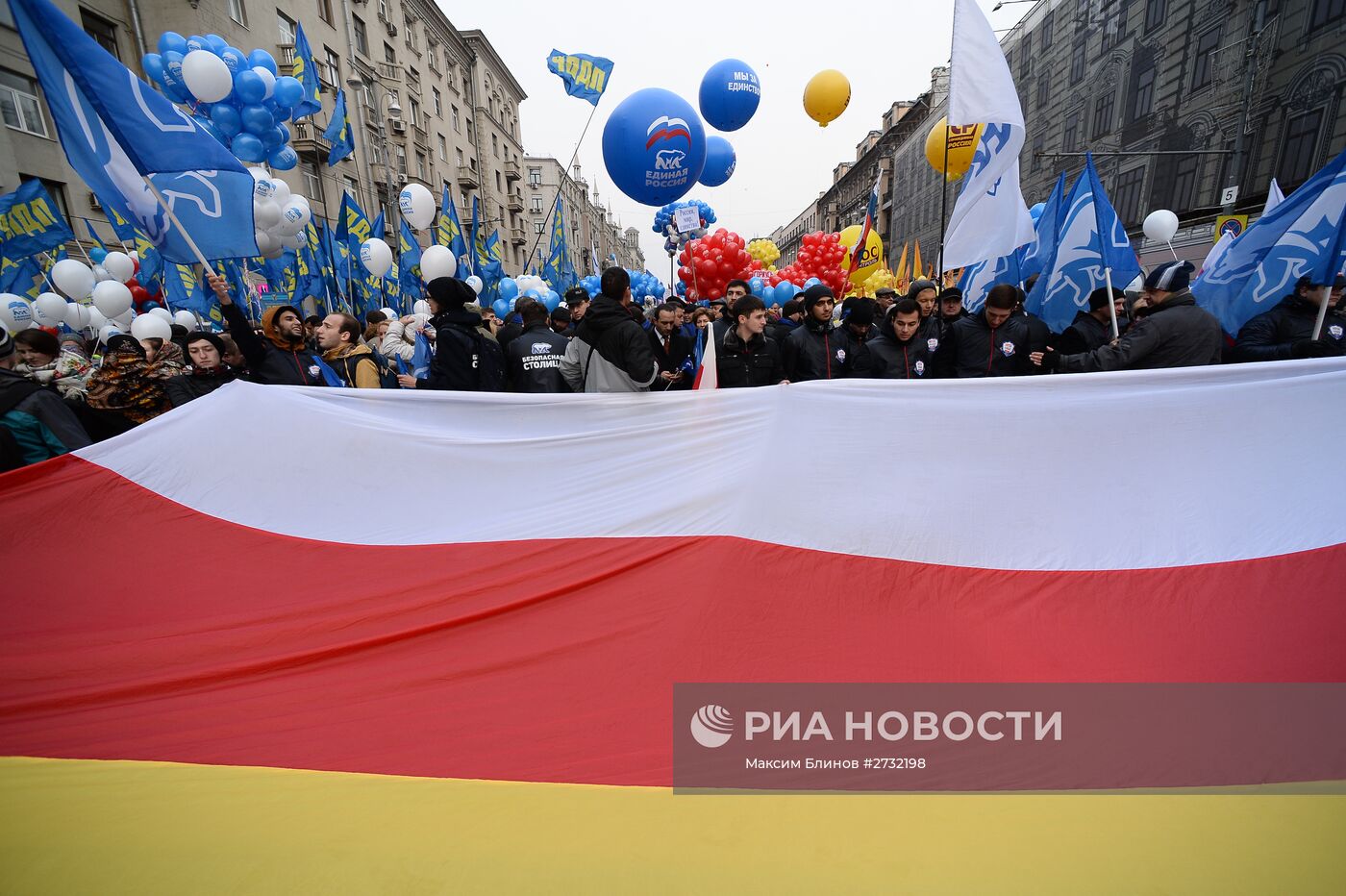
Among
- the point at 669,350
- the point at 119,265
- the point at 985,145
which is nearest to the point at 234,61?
the point at 119,265

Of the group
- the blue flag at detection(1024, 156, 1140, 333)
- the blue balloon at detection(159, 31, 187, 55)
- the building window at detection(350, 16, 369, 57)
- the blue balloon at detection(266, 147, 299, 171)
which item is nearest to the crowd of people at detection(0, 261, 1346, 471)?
the blue flag at detection(1024, 156, 1140, 333)

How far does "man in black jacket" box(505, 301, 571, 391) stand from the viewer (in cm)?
422

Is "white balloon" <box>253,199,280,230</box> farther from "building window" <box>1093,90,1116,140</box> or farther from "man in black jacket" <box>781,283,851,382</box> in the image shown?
"building window" <box>1093,90,1116,140</box>

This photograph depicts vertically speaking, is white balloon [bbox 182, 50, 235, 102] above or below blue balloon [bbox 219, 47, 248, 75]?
below

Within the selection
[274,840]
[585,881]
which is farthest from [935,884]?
[274,840]

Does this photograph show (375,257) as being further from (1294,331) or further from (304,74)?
(1294,331)

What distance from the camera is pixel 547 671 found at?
1894mm

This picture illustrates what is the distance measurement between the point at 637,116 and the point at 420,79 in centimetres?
3242

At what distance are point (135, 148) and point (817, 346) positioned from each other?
4223mm

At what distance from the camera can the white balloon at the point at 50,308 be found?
8.72 metres

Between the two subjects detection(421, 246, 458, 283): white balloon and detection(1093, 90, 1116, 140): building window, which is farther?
detection(1093, 90, 1116, 140): building window

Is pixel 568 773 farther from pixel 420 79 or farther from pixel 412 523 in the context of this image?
pixel 420 79

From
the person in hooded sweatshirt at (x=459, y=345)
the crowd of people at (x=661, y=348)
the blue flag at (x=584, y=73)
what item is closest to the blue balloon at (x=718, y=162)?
the blue flag at (x=584, y=73)

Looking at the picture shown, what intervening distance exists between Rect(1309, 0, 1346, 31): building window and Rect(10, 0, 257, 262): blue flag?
23.3m
